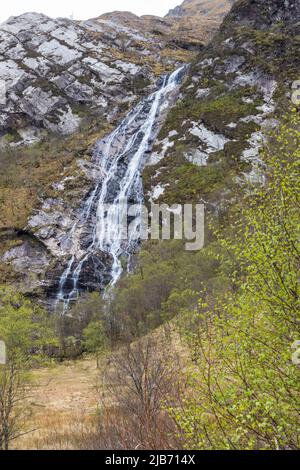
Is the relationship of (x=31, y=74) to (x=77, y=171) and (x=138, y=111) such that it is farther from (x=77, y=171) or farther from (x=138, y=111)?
(x=77, y=171)

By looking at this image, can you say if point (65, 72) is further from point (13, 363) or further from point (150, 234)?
point (13, 363)

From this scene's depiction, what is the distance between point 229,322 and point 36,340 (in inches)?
424

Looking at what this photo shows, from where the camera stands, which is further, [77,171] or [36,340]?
[77,171]

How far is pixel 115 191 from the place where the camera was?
56.2m

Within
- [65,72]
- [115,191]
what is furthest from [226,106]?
[65,72]

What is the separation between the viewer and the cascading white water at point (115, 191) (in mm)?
47375

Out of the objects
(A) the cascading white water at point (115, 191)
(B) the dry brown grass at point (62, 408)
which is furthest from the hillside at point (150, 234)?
(A) the cascading white water at point (115, 191)

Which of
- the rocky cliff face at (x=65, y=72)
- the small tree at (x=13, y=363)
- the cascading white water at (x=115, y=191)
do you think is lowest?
the cascading white water at (x=115, y=191)

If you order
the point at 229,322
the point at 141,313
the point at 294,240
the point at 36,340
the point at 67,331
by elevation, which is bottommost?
the point at 67,331

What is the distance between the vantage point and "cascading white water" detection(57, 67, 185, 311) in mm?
47375

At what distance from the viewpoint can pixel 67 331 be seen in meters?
38.6

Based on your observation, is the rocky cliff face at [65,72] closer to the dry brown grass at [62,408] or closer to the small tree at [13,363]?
the dry brown grass at [62,408]

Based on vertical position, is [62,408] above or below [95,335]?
above

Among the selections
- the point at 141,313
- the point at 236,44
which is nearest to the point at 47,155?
the point at 236,44
